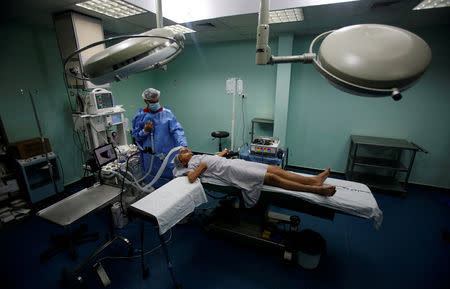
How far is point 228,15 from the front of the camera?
2.62m

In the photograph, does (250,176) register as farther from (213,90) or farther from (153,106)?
(213,90)

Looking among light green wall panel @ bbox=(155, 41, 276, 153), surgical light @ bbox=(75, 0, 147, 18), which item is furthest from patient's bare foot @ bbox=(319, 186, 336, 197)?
surgical light @ bbox=(75, 0, 147, 18)

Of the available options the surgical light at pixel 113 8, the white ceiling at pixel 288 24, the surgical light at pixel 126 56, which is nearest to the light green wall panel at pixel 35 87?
the white ceiling at pixel 288 24

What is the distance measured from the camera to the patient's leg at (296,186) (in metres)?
1.77

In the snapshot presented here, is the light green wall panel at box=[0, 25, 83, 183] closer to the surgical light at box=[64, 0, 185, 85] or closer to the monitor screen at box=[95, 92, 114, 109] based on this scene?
the monitor screen at box=[95, 92, 114, 109]

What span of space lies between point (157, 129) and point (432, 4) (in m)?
3.42

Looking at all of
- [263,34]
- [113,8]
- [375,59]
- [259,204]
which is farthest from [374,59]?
[113,8]

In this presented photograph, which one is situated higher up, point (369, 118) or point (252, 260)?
point (369, 118)

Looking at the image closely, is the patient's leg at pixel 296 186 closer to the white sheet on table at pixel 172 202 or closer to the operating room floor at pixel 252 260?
the white sheet on table at pixel 172 202

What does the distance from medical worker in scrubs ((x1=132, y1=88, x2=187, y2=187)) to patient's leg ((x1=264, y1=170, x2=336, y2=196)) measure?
133 centimetres

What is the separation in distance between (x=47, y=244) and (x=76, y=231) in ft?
1.01

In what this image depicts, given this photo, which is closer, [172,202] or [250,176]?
[172,202]

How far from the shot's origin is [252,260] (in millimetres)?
2164

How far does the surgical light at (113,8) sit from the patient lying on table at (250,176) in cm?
196
